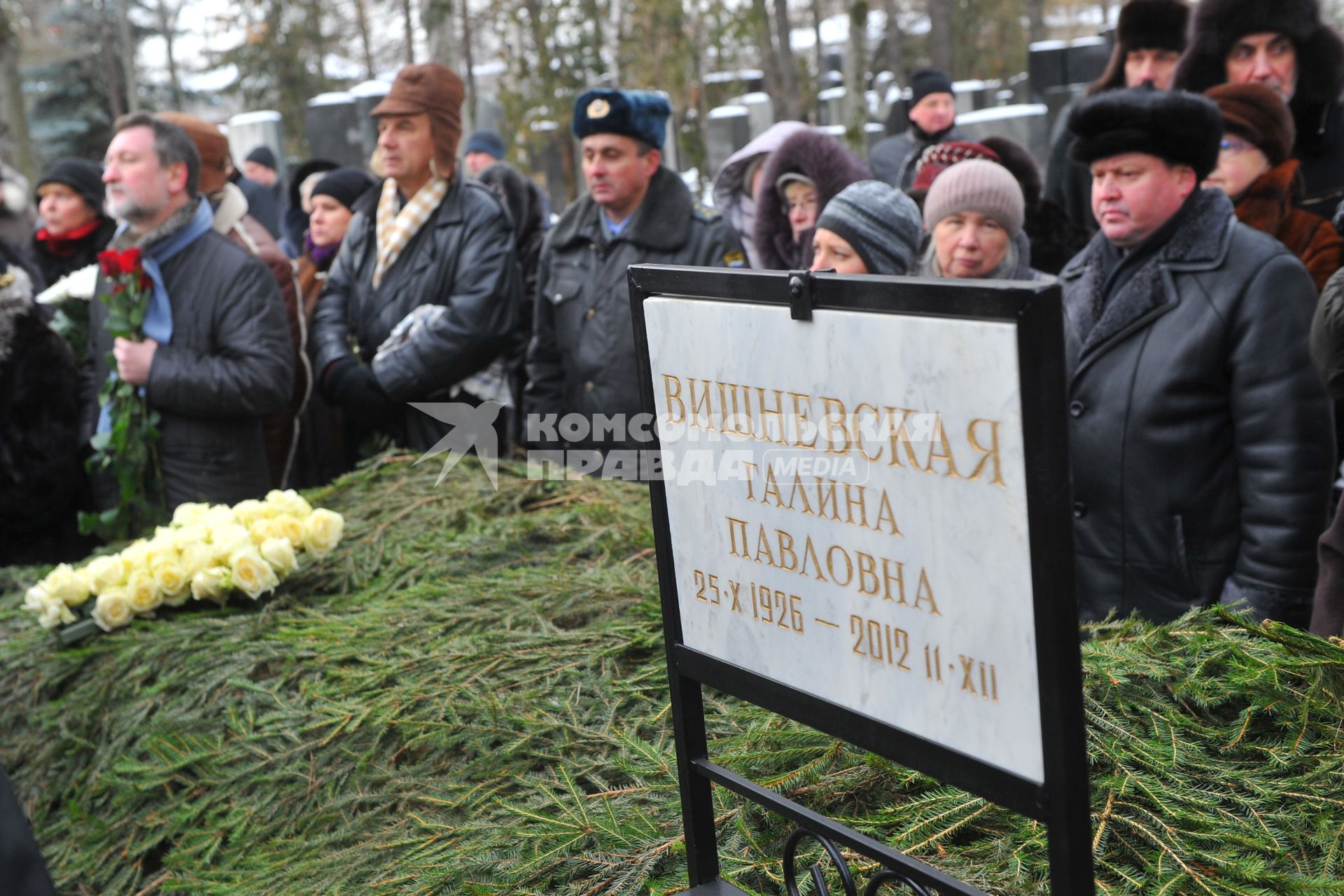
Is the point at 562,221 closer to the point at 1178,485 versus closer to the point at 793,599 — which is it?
the point at 1178,485

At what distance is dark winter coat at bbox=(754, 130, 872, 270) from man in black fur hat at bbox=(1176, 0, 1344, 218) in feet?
4.39

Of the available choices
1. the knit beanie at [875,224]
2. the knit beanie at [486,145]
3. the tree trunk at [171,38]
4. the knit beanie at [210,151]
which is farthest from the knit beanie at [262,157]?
the tree trunk at [171,38]

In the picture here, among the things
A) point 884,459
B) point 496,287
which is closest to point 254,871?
point 884,459

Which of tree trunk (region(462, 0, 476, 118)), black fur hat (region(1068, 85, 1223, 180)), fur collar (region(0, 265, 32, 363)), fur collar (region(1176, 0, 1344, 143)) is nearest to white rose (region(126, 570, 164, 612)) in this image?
fur collar (region(0, 265, 32, 363))

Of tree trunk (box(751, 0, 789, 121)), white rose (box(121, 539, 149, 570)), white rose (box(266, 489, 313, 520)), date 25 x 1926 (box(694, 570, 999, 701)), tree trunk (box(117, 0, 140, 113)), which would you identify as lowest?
white rose (box(121, 539, 149, 570))

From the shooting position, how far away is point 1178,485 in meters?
2.93

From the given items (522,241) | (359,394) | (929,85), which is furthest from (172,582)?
(929,85)

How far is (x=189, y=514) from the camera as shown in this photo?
3.57m

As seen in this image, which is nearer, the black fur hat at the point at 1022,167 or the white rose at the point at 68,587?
the white rose at the point at 68,587

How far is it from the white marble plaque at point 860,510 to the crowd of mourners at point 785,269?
3.59ft

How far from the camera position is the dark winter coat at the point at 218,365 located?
4.30 m

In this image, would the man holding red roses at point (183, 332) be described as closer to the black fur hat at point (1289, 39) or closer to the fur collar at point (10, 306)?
the fur collar at point (10, 306)

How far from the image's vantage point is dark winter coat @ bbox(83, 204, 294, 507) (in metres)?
4.30

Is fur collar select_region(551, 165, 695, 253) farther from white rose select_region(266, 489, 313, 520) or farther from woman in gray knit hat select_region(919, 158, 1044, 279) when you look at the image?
white rose select_region(266, 489, 313, 520)
